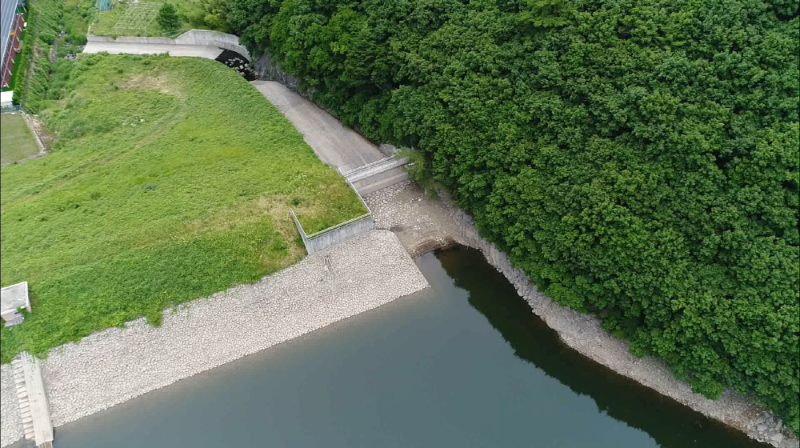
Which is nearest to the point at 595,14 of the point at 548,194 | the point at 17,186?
the point at 548,194

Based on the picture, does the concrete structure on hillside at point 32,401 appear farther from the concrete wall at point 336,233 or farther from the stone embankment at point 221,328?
the concrete wall at point 336,233

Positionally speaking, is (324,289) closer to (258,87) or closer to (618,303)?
(618,303)

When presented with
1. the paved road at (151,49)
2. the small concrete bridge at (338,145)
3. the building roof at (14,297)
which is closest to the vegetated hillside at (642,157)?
the small concrete bridge at (338,145)

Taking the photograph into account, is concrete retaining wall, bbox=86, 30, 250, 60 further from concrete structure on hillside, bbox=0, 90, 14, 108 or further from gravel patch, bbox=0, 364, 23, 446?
gravel patch, bbox=0, 364, 23, 446

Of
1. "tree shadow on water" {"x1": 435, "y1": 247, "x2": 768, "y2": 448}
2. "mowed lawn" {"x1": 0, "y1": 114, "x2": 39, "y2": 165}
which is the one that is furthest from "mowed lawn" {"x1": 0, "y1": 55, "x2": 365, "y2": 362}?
"tree shadow on water" {"x1": 435, "y1": 247, "x2": 768, "y2": 448}

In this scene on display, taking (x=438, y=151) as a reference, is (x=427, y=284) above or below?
below

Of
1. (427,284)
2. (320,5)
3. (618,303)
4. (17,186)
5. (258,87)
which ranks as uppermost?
(320,5)
